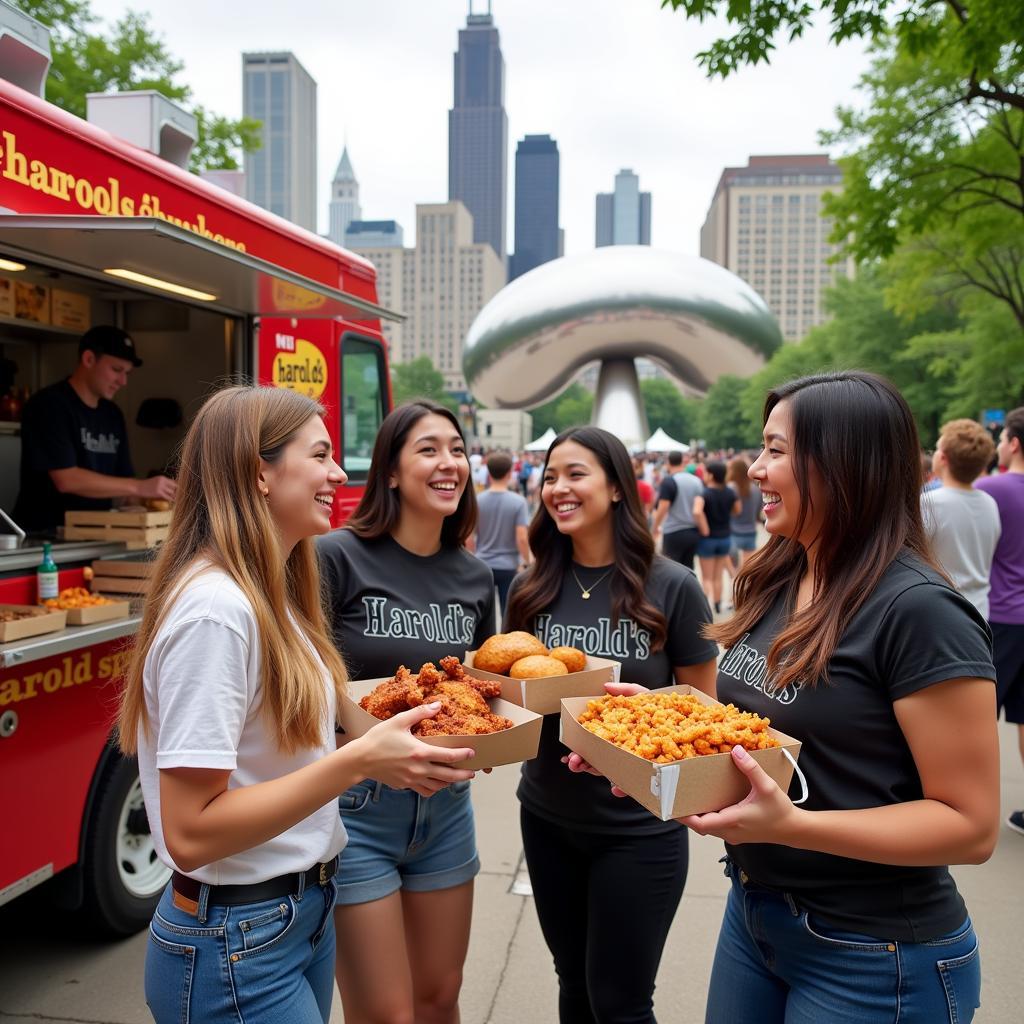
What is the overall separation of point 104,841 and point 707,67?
697 cm

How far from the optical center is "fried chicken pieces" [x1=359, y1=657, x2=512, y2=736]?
1975 millimetres

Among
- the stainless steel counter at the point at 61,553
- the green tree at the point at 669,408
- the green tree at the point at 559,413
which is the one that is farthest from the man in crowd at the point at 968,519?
the green tree at the point at 669,408

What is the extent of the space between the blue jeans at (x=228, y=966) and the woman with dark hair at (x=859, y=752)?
33.6 inches

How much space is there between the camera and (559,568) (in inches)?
120

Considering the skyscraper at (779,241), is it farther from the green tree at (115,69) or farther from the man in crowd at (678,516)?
the man in crowd at (678,516)

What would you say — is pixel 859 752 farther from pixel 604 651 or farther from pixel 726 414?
pixel 726 414

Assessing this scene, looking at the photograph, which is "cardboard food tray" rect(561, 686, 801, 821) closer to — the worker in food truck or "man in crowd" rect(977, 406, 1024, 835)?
the worker in food truck

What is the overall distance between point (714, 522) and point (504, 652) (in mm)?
9091

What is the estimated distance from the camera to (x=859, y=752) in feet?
5.82

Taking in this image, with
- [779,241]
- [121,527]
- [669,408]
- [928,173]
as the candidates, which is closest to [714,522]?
[928,173]

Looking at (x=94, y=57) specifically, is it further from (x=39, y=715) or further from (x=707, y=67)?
(x=39, y=715)

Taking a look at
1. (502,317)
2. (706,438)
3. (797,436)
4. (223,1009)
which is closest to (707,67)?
(797,436)

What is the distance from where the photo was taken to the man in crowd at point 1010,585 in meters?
5.17

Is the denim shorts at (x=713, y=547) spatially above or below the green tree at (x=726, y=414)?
below
